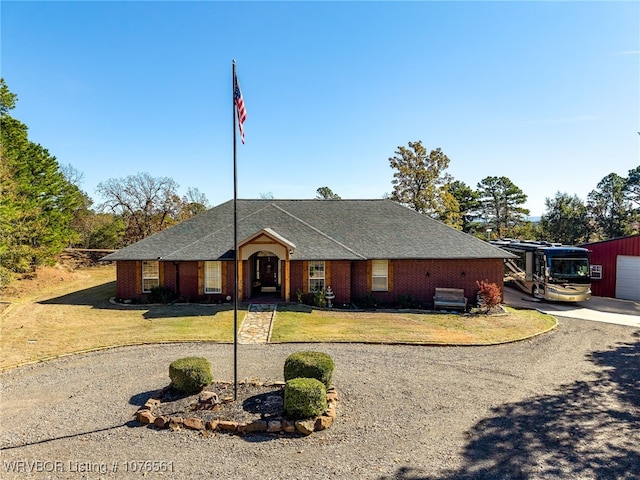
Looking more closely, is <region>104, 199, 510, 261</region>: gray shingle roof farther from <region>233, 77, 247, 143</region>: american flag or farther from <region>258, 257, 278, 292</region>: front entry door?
<region>233, 77, 247, 143</region>: american flag

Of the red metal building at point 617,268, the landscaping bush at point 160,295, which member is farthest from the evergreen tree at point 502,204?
the landscaping bush at point 160,295

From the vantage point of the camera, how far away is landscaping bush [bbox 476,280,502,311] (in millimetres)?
18594

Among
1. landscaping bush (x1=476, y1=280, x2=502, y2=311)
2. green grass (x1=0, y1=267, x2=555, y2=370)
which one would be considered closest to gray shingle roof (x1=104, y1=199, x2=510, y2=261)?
landscaping bush (x1=476, y1=280, x2=502, y2=311)

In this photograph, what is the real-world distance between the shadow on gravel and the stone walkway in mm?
8439

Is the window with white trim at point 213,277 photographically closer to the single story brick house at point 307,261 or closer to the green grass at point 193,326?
the single story brick house at point 307,261

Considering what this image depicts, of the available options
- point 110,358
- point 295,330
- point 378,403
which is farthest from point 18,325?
point 378,403

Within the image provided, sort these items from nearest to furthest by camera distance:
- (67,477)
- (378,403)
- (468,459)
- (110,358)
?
(67,477)
(468,459)
(378,403)
(110,358)

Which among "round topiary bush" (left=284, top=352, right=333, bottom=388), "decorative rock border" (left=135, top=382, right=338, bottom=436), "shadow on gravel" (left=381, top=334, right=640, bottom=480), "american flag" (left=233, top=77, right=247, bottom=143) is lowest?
"shadow on gravel" (left=381, top=334, right=640, bottom=480)

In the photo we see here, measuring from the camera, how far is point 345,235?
73.4ft

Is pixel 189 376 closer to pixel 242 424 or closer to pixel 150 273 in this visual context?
pixel 242 424

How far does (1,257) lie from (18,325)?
10.6 meters

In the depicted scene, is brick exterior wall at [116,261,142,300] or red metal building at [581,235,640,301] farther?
red metal building at [581,235,640,301]

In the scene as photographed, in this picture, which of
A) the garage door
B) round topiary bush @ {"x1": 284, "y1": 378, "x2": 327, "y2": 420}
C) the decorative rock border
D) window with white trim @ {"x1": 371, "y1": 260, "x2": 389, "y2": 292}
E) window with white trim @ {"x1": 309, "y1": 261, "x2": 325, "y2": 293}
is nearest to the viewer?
the decorative rock border

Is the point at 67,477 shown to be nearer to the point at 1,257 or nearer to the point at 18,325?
the point at 18,325
